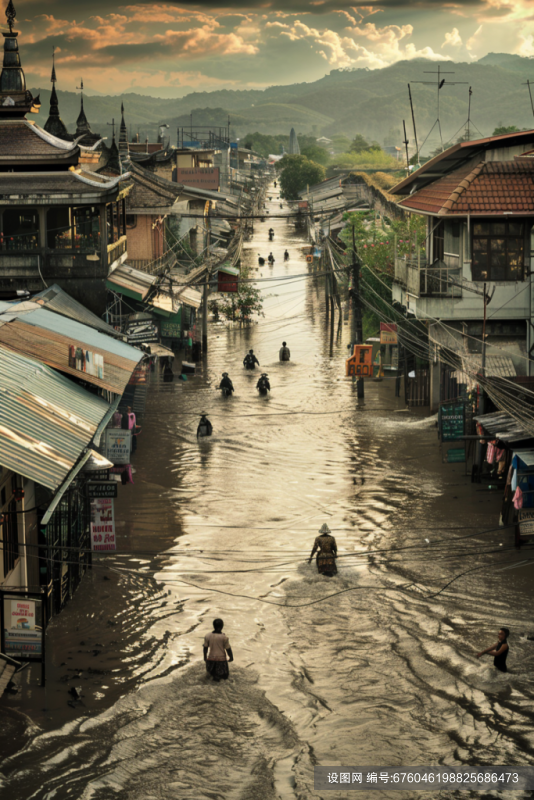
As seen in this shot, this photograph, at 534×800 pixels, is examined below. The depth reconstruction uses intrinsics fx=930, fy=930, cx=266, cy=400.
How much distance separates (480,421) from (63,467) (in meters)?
11.5

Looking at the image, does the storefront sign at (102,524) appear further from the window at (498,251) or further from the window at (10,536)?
the window at (498,251)

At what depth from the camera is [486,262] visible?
28.9 metres

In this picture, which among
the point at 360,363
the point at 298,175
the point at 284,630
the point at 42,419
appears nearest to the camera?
the point at 42,419

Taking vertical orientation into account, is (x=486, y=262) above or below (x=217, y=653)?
above

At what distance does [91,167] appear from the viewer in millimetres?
43312

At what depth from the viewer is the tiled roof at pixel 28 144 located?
2939cm

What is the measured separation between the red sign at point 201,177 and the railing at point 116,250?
40.4 meters

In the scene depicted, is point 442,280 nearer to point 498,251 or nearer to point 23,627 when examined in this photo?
point 498,251

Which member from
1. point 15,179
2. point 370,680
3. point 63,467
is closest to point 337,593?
point 370,680

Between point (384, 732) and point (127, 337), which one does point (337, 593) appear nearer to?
point (384, 732)

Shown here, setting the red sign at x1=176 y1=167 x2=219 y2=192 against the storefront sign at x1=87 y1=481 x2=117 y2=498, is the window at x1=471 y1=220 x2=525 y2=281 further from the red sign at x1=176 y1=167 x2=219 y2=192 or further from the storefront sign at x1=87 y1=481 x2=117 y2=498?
the red sign at x1=176 y1=167 x2=219 y2=192

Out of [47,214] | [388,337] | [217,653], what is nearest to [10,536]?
[217,653]

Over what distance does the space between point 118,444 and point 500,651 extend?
11.3 meters

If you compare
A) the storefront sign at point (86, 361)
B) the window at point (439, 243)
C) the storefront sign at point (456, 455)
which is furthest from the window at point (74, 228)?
the storefront sign at point (456, 455)
